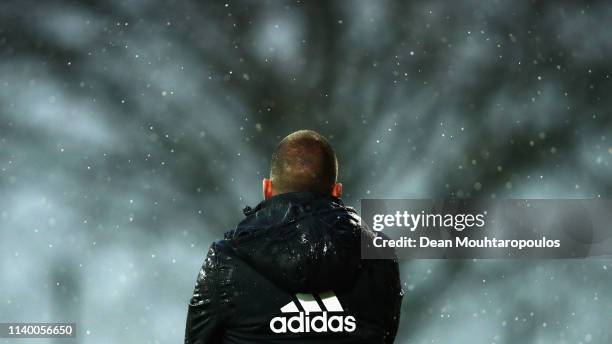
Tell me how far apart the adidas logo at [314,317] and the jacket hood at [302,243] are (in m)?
0.05

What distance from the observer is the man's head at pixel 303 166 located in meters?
2.98

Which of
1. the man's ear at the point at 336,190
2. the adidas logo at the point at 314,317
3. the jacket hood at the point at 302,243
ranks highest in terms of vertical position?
the man's ear at the point at 336,190

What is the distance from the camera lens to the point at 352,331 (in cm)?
292

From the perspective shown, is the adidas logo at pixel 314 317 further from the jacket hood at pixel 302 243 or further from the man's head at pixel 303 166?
the man's head at pixel 303 166

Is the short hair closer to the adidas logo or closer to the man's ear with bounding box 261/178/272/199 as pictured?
the man's ear with bounding box 261/178/272/199

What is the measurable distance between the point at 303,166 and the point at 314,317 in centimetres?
61

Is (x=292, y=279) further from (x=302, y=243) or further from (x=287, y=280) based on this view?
(x=302, y=243)

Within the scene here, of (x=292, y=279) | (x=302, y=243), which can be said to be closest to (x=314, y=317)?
(x=292, y=279)

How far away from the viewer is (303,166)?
2980 mm

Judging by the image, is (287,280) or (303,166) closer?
(287,280)

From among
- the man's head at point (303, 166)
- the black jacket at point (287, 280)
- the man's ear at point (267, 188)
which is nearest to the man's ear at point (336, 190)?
the man's head at point (303, 166)

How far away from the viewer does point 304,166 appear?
2.98m

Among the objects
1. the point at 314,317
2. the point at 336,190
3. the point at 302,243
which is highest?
the point at 336,190

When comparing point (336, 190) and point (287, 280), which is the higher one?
point (336, 190)
